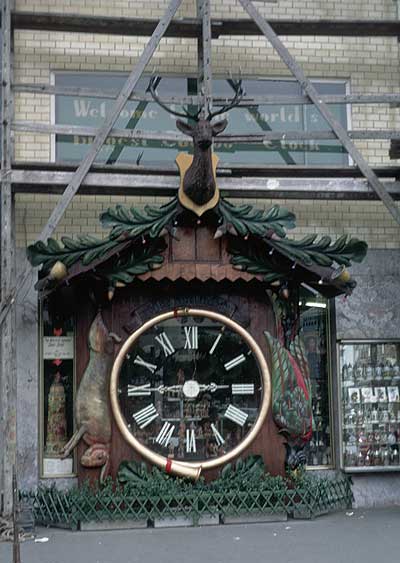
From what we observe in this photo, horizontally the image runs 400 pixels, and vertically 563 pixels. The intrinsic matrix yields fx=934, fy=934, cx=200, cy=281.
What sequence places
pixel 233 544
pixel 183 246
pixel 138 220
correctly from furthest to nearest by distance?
pixel 183 246
pixel 138 220
pixel 233 544

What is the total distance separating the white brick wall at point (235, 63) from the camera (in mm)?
12641

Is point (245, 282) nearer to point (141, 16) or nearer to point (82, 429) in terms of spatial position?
point (82, 429)

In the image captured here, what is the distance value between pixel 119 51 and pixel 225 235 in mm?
3403

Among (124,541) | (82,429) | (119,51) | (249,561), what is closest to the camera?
(249,561)

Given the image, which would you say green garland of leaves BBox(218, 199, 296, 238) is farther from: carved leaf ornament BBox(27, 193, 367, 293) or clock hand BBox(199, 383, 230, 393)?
clock hand BBox(199, 383, 230, 393)

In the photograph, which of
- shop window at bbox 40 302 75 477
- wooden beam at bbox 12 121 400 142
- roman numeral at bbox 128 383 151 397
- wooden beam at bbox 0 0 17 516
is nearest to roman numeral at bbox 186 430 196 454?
roman numeral at bbox 128 383 151 397

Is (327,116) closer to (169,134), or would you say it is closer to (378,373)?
(169,134)

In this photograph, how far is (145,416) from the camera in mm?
11453

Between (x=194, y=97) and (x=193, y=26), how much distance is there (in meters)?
1.12

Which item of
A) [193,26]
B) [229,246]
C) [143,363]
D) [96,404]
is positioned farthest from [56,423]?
[193,26]

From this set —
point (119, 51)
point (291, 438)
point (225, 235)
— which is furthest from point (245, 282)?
point (119, 51)

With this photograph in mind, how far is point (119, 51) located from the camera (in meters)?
13.0

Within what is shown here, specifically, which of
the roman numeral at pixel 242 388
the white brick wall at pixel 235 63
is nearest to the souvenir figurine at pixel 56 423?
the white brick wall at pixel 235 63

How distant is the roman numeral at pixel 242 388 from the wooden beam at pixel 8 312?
8.85 feet
